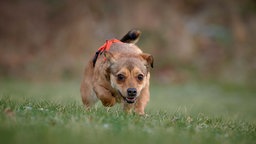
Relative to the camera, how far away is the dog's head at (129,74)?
799cm

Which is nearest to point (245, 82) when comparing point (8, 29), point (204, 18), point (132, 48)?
point (204, 18)

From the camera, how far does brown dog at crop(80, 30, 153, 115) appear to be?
805 centimetres

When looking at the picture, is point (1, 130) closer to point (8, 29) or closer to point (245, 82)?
point (245, 82)

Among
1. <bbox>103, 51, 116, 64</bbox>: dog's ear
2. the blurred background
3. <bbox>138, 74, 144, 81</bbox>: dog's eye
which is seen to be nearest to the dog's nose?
<bbox>138, 74, 144, 81</bbox>: dog's eye

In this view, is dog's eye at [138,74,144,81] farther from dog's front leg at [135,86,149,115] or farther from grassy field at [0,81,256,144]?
grassy field at [0,81,256,144]

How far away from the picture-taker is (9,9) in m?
30.9

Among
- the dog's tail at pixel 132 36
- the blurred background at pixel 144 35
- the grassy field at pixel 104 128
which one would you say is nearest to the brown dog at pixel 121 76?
the dog's tail at pixel 132 36

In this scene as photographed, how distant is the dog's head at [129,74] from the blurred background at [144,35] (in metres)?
18.9

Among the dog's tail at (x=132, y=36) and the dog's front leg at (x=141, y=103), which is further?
the dog's tail at (x=132, y=36)

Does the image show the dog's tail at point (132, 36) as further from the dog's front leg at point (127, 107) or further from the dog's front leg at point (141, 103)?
the dog's front leg at point (127, 107)

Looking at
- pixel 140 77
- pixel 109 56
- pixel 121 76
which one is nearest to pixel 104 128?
pixel 121 76

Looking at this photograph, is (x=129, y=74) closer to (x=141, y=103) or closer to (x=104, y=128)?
(x=141, y=103)

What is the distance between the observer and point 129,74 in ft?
26.5

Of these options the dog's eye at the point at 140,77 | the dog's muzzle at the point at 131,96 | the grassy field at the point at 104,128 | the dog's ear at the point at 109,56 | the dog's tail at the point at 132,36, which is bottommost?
the grassy field at the point at 104,128
